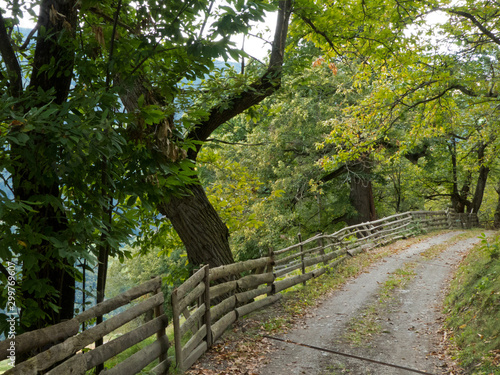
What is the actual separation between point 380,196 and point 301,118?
1057 centimetres

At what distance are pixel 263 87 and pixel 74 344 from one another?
4559 mm

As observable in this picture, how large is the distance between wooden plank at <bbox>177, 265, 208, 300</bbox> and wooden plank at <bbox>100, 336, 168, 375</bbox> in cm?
59

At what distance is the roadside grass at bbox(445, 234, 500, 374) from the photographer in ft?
17.2

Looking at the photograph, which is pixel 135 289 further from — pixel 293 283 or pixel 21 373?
pixel 293 283

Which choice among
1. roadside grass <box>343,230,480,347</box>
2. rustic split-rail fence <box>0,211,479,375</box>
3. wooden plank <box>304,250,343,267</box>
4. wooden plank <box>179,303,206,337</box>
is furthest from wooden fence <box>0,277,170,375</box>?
wooden plank <box>304,250,343,267</box>

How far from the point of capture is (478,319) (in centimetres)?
635

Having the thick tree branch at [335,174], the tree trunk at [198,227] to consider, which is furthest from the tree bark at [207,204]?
the thick tree branch at [335,174]

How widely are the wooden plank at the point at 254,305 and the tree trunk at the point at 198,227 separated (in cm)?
106

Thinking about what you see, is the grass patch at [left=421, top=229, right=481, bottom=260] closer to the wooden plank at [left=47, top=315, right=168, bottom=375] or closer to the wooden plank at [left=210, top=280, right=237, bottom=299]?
the wooden plank at [left=210, top=280, right=237, bottom=299]

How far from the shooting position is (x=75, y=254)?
2.88 meters

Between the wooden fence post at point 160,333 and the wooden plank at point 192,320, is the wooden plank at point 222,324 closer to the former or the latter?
the wooden plank at point 192,320

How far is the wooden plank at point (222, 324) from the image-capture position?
6.34 meters

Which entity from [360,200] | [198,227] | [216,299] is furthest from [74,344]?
[360,200]

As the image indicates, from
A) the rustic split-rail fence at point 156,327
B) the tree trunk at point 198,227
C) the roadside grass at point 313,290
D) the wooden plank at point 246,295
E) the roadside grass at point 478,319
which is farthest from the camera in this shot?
the roadside grass at point 313,290
